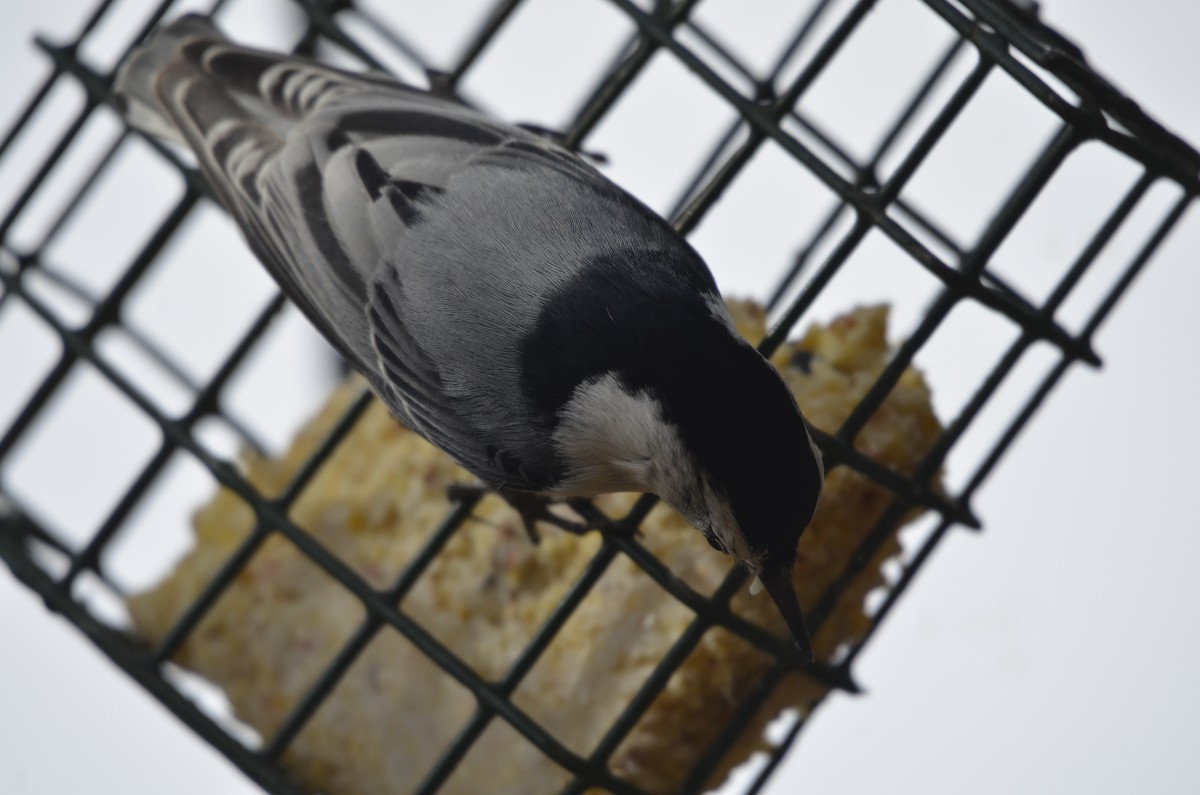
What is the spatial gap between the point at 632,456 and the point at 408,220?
0.43 meters

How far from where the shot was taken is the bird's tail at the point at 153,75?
83.0 inches

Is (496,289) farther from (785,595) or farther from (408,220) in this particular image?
(785,595)

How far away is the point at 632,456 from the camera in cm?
158

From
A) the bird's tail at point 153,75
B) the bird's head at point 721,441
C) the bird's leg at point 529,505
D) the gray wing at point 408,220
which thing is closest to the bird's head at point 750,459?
the bird's head at point 721,441

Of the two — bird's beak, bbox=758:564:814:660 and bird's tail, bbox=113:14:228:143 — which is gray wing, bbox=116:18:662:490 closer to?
bird's tail, bbox=113:14:228:143

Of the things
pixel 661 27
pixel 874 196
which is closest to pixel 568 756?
pixel 874 196

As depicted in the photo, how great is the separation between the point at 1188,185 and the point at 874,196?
402mm

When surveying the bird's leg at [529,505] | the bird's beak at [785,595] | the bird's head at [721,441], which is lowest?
the bird's leg at [529,505]

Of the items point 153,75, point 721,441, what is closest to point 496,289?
point 721,441

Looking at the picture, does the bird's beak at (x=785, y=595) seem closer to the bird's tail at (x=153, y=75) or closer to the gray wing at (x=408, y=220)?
the gray wing at (x=408, y=220)

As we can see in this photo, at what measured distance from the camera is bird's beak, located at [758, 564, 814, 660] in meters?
1.52

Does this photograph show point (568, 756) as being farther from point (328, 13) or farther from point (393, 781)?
point (328, 13)

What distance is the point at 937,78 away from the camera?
2434 mm

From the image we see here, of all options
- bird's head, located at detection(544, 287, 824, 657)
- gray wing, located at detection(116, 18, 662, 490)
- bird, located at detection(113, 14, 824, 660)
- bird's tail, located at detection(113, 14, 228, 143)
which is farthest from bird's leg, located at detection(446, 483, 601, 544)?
bird's tail, located at detection(113, 14, 228, 143)
